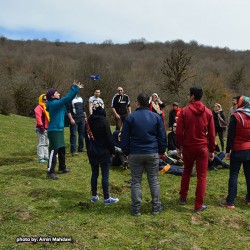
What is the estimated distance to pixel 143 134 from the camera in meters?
6.07

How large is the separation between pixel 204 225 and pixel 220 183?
9.99ft

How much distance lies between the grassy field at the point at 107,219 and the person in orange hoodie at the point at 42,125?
5.82 ft

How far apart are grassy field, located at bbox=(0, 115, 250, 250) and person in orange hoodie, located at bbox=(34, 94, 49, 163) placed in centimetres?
177

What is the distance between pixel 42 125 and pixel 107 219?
511 centimetres

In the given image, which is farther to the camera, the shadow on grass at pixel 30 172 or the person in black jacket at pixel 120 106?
the person in black jacket at pixel 120 106

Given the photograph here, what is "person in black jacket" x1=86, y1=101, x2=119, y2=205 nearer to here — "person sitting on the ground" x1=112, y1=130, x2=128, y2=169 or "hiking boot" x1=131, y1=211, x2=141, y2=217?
"hiking boot" x1=131, y1=211, x2=141, y2=217

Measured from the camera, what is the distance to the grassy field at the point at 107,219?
5262mm

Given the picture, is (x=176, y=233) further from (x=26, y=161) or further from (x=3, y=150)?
(x=3, y=150)

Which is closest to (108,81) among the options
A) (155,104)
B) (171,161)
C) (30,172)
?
(155,104)

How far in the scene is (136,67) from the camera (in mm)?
86375

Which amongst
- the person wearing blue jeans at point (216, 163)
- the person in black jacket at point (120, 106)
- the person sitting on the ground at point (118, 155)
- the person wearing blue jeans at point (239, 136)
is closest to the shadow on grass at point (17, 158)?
the person sitting on the ground at point (118, 155)

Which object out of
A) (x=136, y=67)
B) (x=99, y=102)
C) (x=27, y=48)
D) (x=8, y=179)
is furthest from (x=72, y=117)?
(x=27, y=48)

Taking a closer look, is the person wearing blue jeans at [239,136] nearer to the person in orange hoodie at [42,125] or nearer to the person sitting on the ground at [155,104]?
the person sitting on the ground at [155,104]

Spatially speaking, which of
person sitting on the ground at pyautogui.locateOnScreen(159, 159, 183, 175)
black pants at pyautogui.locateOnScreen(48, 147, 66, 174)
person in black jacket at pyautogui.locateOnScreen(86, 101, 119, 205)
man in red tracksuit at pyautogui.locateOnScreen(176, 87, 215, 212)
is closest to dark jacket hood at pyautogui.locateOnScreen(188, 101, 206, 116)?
man in red tracksuit at pyautogui.locateOnScreen(176, 87, 215, 212)
